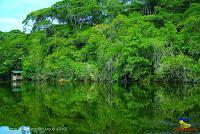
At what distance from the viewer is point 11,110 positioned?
2028 cm

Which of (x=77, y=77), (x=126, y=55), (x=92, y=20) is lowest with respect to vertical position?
(x=77, y=77)

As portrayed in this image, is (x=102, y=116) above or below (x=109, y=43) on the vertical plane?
below

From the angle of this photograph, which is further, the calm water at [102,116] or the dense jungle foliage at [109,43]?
the dense jungle foliage at [109,43]

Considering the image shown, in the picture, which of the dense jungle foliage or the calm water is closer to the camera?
the calm water

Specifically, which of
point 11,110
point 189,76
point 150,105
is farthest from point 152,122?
point 189,76

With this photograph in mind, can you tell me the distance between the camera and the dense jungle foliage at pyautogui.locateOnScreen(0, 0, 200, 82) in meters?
39.6

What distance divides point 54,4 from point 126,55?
2727cm

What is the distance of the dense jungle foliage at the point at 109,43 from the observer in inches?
1560

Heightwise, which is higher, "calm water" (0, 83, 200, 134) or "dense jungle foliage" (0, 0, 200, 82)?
"dense jungle foliage" (0, 0, 200, 82)

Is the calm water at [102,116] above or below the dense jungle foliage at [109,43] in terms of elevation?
below

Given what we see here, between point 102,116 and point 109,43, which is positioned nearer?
point 102,116

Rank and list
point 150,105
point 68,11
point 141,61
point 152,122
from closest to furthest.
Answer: point 152,122, point 150,105, point 141,61, point 68,11

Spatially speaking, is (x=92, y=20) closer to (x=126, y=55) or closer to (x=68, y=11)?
(x=68, y=11)

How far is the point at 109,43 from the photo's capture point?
46625 millimetres
